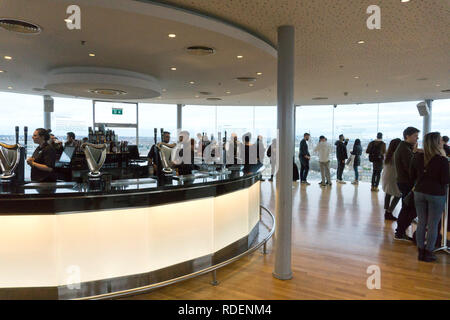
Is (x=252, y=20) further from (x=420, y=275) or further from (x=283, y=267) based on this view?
(x=420, y=275)

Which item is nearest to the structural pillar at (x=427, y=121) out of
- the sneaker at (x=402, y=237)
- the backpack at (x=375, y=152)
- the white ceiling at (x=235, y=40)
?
the backpack at (x=375, y=152)

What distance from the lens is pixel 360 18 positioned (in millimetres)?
3584

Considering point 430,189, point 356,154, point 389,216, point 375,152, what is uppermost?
point 375,152

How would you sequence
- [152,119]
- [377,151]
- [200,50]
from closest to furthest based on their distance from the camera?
[200,50]
[377,151]
[152,119]

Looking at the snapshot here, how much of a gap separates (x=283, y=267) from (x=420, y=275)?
170 centimetres

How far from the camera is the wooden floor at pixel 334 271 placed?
3.12m

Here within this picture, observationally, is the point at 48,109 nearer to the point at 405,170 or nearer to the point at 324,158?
the point at 324,158

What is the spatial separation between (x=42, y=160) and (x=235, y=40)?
10.3ft

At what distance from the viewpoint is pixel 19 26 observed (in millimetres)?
3658

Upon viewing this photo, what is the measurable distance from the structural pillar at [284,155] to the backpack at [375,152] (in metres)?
6.21

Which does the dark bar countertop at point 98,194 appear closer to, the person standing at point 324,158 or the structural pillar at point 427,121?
the person standing at point 324,158

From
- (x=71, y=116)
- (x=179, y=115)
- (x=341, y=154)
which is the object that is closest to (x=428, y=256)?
(x=341, y=154)

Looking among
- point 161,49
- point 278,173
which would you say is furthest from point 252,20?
point 278,173

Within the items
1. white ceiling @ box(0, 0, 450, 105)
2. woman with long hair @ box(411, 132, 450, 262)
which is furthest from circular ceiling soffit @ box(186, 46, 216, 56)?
woman with long hair @ box(411, 132, 450, 262)
